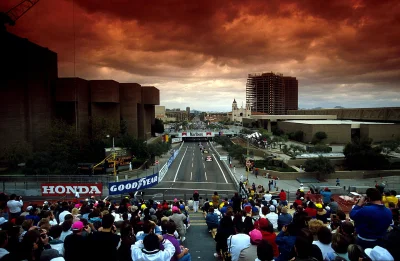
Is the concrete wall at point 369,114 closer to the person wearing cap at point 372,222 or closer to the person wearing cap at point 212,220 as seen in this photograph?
the person wearing cap at point 212,220

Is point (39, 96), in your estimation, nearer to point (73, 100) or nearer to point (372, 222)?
point (73, 100)

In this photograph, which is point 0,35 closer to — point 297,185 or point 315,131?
point 297,185

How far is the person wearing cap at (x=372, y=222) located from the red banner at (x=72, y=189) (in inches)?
789

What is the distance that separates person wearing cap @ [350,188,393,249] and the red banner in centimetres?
2005

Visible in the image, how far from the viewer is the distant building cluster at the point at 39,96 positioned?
4278 cm

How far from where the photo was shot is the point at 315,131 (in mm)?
66312

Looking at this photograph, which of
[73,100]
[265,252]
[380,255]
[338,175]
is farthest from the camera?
[73,100]

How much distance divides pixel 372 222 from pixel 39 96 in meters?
51.1

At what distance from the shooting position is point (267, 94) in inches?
7407

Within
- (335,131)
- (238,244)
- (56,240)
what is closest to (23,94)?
(56,240)

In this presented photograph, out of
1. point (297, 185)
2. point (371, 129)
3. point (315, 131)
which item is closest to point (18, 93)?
point (297, 185)

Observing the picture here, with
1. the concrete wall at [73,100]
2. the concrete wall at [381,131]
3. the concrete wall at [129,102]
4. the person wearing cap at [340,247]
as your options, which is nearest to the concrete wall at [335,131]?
the concrete wall at [381,131]

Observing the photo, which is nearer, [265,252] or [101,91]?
[265,252]

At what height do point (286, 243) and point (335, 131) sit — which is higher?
point (286, 243)
